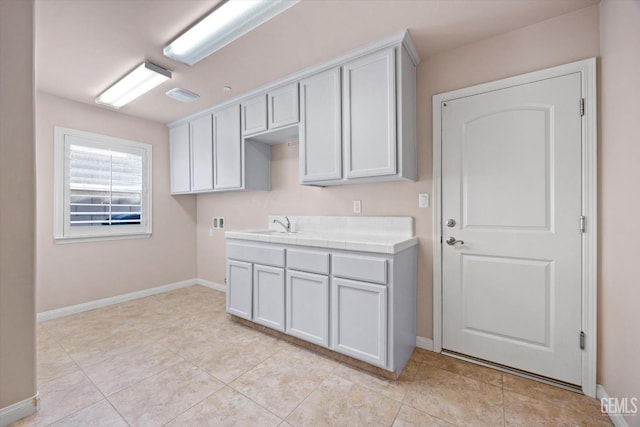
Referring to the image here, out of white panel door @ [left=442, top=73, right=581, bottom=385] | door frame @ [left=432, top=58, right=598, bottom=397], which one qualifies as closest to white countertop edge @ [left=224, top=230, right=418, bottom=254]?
white panel door @ [left=442, top=73, right=581, bottom=385]

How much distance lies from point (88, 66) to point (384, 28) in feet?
8.34

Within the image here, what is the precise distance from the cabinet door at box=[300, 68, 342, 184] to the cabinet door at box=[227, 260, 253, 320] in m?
1.07

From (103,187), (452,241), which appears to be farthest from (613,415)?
(103,187)

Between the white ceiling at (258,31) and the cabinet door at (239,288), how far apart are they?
1864 millimetres

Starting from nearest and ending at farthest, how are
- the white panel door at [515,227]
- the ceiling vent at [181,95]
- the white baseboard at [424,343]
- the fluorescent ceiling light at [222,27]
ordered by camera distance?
the fluorescent ceiling light at [222,27]
the white panel door at [515,227]
the white baseboard at [424,343]
the ceiling vent at [181,95]

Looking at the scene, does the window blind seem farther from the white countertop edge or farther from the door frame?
the door frame

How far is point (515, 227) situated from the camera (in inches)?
77.4

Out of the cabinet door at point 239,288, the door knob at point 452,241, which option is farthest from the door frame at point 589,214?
the cabinet door at point 239,288

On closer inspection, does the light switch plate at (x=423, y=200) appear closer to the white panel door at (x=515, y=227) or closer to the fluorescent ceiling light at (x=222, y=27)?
the white panel door at (x=515, y=227)

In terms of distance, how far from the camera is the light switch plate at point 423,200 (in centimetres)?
231

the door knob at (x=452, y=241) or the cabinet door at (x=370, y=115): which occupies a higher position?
the cabinet door at (x=370, y=115)

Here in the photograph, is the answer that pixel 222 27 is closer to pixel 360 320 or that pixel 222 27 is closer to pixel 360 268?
pixel 360 268

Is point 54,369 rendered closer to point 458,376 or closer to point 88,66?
point 88,66

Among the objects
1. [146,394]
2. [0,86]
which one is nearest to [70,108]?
[0,86]
